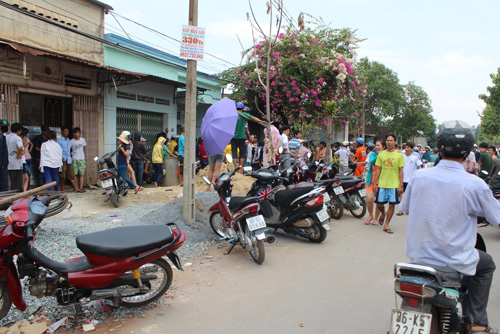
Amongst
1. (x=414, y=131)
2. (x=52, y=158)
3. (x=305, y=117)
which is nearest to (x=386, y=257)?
(x=52, y=158)

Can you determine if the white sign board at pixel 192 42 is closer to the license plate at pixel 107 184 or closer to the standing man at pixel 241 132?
the standing man at pixel 241 132

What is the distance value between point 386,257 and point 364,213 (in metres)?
2.81

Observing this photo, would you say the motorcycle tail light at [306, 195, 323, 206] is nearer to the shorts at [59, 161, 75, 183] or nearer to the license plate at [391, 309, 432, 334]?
the license plate at [391, 309, 432, 334]

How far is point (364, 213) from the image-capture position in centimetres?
815

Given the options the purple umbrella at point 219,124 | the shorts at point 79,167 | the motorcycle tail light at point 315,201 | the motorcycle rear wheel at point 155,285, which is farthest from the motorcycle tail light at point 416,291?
the shorts at point 79,167

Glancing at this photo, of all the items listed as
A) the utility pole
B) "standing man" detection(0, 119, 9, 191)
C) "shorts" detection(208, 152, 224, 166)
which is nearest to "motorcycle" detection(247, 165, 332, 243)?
the utility pole

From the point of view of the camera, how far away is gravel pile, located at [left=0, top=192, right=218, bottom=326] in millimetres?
3492

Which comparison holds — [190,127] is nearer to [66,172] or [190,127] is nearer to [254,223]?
[254,223]

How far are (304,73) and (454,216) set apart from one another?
12563 mm

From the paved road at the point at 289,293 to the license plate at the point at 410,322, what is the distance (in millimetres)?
1010

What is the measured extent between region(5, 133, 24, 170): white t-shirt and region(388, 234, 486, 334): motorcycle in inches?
308

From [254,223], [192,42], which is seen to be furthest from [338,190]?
[192,42]

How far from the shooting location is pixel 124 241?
10.6 feet

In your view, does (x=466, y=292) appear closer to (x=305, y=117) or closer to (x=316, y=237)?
(x=316, y=237)
